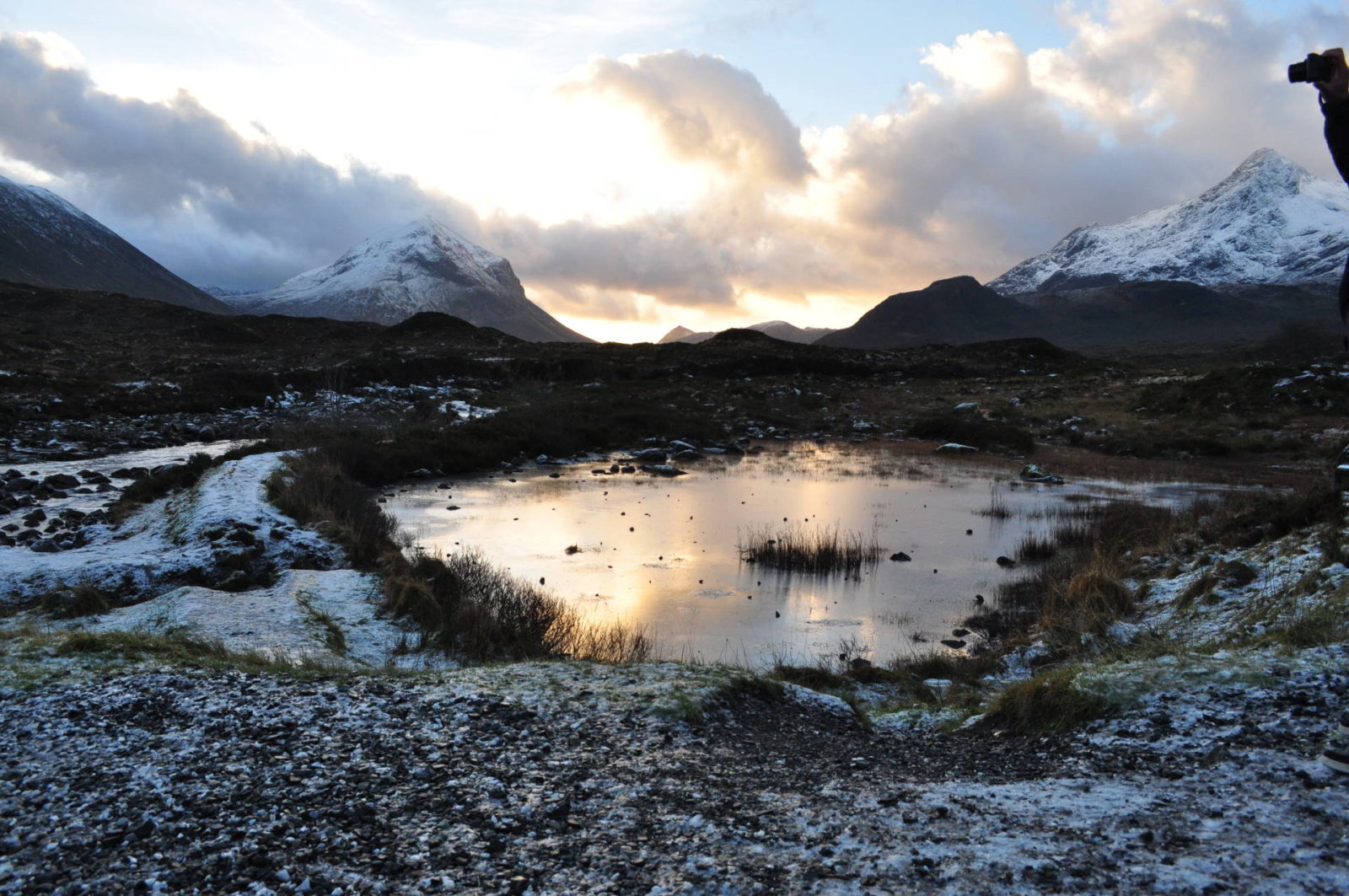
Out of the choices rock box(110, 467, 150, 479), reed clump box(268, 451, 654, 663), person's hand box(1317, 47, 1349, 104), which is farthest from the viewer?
rock box(110, 467, 150, 479)

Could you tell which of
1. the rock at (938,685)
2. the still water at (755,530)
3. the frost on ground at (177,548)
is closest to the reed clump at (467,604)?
the frost on ground at (177,548)

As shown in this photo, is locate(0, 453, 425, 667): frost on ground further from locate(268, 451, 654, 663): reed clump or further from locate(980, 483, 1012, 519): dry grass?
locate(980, 483, 1012, 519): dry grass

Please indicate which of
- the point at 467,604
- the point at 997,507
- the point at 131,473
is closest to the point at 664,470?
the point at 997,507

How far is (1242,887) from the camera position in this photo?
11.3ft

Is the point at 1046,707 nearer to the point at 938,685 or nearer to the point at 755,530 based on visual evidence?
the point at 938,685

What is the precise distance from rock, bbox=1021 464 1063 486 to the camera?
83.3 ft

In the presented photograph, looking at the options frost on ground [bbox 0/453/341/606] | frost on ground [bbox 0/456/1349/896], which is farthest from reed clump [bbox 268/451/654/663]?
frost on ground [bbox 0/456/1349/896]

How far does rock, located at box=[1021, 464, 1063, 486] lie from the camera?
27.7 m

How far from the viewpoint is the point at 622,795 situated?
5.00 meters

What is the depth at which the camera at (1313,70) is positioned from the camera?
397 centimetres

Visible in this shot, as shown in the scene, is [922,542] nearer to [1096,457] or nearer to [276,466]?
[276,466]

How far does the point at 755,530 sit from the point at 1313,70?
16.4m

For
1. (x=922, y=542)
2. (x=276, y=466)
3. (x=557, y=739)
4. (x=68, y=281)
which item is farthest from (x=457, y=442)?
(x=68, y=281)

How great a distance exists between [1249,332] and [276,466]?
189 meters
